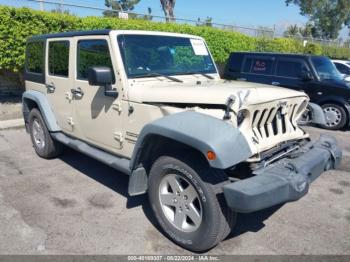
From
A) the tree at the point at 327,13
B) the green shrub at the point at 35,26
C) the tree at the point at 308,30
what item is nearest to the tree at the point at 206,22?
the green shrub at the point at 35,26

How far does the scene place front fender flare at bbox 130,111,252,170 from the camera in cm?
272

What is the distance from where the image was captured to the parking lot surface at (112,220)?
3.32 meters

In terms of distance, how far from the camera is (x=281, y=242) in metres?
3.42

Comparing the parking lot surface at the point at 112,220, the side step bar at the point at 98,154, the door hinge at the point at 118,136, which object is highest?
the door hinge at the point at 118,136

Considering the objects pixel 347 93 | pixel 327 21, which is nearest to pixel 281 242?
pixel 347 93

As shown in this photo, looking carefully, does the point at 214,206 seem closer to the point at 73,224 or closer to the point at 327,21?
the point at 73,224

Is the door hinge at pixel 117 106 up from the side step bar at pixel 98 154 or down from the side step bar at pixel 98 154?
up

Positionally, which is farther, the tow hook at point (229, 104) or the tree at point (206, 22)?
the tree at point (206, 22)

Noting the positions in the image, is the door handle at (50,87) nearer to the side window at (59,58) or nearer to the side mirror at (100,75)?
the side window at (59,58)

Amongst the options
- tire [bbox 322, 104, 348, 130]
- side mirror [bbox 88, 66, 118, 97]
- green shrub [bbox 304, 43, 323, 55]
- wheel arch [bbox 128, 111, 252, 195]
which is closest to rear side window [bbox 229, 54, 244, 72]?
tire [bbox 322, 104, 348, 130]

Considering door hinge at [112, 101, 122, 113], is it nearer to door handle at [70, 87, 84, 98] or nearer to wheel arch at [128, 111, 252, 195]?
wheel arch at [128, 111, 252, 195]

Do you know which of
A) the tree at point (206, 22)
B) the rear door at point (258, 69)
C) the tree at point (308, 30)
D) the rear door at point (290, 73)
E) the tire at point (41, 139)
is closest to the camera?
the tire at point (41, 139)

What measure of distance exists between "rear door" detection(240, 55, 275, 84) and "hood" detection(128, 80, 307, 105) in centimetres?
559

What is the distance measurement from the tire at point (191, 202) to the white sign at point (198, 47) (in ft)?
6.40
